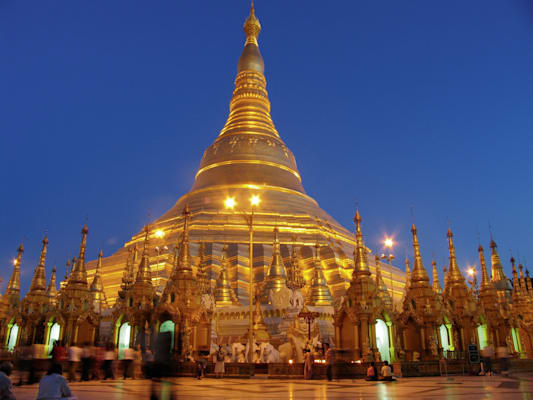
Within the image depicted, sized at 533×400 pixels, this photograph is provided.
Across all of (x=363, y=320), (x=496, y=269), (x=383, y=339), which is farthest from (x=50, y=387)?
(x=496, y=269)

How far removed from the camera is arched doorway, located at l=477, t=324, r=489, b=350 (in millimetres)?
24734

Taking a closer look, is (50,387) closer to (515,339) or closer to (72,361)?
(72,361)

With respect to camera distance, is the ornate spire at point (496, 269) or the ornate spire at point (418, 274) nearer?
the ornate spire at point (418, 274)

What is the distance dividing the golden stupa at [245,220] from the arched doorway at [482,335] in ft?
32.7

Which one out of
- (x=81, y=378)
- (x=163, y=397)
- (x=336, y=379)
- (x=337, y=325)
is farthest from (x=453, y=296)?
(x=163, y=397)

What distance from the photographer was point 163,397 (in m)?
6.66

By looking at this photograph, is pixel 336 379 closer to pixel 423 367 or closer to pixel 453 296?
pixel 423 367

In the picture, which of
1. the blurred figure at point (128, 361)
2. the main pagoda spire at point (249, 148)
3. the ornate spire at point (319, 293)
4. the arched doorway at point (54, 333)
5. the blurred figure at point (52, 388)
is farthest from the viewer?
the main pagoda spire at point (249, 148)

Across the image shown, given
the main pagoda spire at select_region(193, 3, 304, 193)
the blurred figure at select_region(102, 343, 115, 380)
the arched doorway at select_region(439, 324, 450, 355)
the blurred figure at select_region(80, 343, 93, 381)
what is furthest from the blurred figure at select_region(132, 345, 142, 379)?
the main pagoda spire at select_region(193, 3, 304, 193)

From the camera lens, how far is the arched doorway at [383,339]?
19531mm

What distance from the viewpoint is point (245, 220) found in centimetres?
3391

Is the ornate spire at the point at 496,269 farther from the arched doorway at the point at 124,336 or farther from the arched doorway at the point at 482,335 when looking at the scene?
the arched doorway at the point at 124,336

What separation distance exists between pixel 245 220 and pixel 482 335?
16.5m

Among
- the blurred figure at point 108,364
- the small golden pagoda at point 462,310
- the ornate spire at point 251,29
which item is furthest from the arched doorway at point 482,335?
the ornate spire at point 251,29
